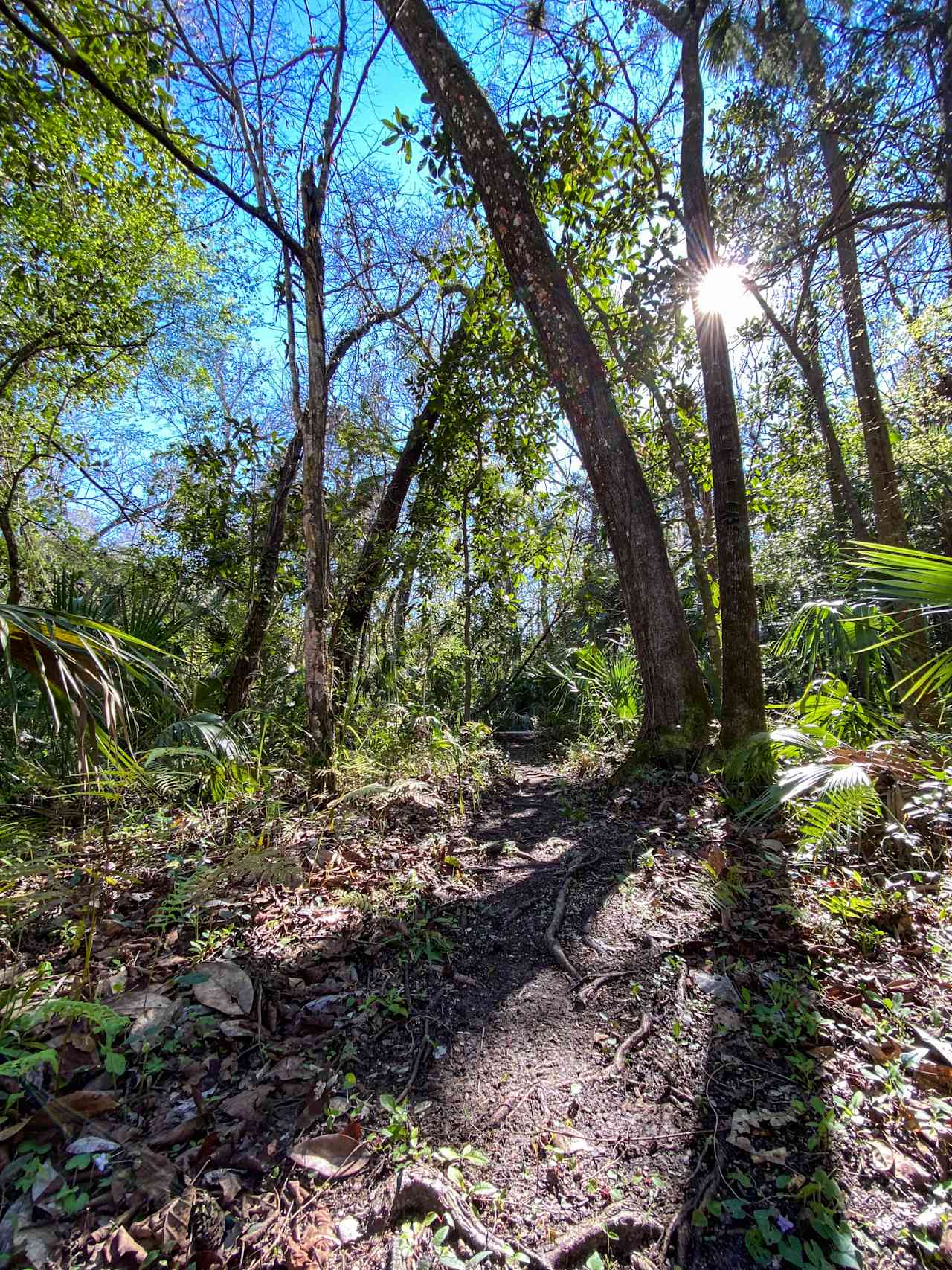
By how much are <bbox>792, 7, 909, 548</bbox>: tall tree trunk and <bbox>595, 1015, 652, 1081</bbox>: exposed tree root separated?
15.9 ft

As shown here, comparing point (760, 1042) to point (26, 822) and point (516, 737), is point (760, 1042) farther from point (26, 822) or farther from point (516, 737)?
point (516, 737)

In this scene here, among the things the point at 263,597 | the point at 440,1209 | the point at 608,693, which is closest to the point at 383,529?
the point at 263,597

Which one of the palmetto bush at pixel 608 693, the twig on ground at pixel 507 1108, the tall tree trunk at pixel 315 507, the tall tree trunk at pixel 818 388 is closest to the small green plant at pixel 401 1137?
the twig on ground at pixel 507 1108

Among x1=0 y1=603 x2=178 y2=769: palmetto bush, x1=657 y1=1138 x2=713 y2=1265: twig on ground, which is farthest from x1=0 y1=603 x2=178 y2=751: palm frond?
x1=657 y1=1138 x2=713 y2=1265: twig on ground

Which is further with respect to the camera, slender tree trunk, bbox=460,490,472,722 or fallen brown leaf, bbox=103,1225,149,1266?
slender tree trunk, bbox=460,490,472,722

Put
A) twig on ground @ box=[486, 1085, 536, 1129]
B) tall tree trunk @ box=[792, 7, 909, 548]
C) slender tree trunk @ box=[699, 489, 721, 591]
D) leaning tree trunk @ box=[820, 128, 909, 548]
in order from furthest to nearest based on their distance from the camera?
slender tree trunk @ box=[699, 489, 721, 591] → leaning tree trunk @ box=[820, 128, 909, 548] → tall tree trunk @ box=[792, 7, 909, 548] → twig on ground @ box=[486, 1085, 536, 1129]

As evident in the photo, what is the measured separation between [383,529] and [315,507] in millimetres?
2284

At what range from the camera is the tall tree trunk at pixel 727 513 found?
11.3 feet

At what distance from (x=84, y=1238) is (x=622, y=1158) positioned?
121cm

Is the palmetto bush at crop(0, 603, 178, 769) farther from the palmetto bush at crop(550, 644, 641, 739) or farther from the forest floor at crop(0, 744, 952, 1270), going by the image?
the palmetto bush at crop(550, 644, 641, 739)

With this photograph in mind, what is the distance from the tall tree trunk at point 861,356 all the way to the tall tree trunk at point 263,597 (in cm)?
501

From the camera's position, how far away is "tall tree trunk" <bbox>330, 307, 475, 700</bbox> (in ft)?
17.3

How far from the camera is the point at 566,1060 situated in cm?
165

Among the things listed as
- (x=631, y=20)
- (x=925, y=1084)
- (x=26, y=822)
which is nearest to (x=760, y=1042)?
(x=925, y=1084)
